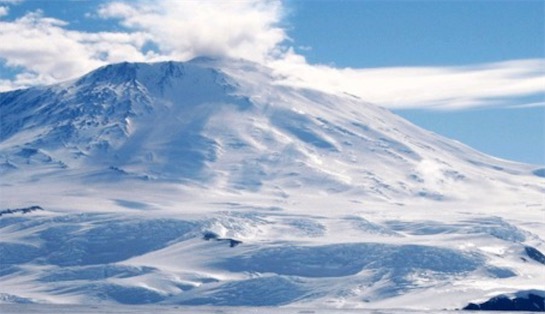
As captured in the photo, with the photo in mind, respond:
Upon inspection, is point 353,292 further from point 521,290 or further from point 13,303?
point 13,303

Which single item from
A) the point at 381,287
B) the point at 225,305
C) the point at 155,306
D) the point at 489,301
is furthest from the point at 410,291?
the point at 155,306

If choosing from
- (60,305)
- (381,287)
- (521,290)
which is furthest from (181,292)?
(521,290)

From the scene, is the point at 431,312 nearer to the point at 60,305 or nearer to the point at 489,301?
the point at 489,301

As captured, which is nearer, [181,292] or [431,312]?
[431,312]

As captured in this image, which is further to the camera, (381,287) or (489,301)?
(381,287)

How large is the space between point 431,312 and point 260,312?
27053mm

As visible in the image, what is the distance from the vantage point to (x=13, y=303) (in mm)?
192375

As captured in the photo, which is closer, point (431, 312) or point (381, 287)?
point (431, 312)

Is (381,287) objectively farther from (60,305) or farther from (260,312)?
(60,305)

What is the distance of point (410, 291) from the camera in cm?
19500

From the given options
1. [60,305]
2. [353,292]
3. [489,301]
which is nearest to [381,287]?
[353,292]

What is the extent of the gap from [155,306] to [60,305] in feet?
54.5

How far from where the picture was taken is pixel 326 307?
7466 inches

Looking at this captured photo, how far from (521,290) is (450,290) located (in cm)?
1281
